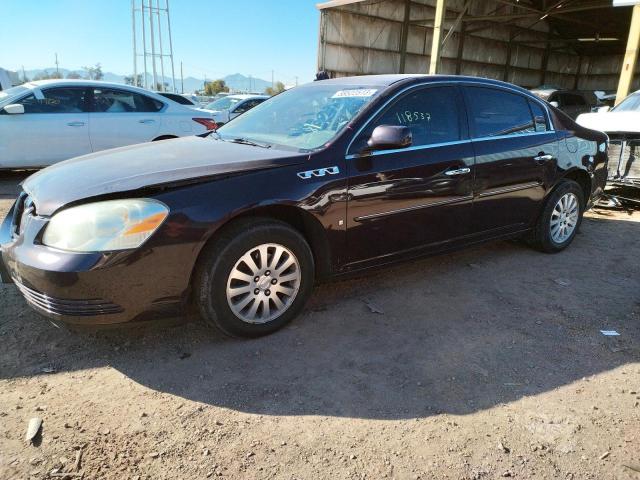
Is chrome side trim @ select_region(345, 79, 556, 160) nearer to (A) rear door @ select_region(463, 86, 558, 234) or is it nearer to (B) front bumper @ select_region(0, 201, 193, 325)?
(A) rear door @ select_region(463, 86, 558, 234)

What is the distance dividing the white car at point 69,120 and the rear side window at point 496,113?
17.3 feet

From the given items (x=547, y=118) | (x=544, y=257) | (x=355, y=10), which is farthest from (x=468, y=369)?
(x=355, y=10)

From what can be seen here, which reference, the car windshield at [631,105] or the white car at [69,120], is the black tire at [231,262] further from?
the car windshield at [631,105]

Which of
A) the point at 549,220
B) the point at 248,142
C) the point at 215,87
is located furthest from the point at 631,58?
the point at 215,87

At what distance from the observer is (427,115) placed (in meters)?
3.50

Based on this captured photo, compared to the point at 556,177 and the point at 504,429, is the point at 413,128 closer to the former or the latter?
the point at 556,177

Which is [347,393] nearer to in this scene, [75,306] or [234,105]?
[75,306]

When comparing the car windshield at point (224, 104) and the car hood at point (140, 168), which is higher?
the car windshield at point (224, 104)

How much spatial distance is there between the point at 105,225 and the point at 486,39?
25227mm

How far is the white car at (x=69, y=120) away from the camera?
6.88m

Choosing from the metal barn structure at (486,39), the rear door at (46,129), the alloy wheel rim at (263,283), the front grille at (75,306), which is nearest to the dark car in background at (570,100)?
the metal barn structure at (486,39)

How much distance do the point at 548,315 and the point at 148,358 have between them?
2581 millimetres

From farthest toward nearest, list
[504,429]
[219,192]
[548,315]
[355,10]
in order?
[355,10] → [548,315] → [219,192] → [504,429]

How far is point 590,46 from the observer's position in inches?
1097
